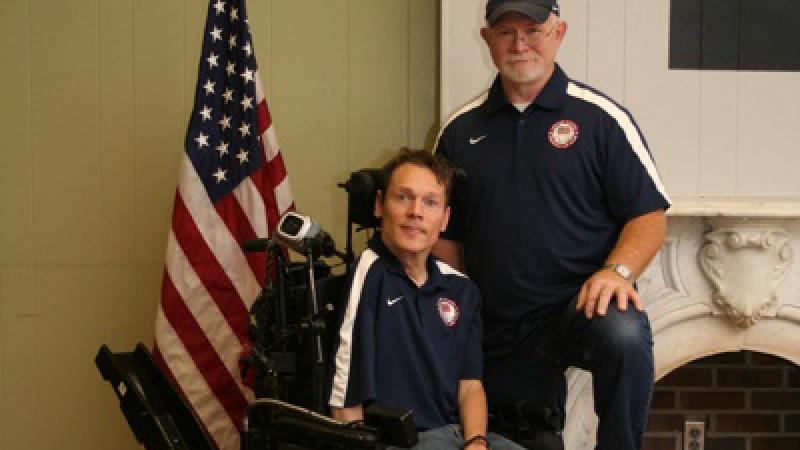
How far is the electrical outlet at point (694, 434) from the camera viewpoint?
11.2ft

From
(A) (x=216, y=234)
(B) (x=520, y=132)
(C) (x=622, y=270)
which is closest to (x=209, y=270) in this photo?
(A) (x=216, y=234)

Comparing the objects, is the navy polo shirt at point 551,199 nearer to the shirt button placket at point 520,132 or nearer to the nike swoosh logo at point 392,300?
the shirt button placket at point 520,132

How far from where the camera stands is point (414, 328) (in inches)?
84.9

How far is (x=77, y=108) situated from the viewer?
10.3ft

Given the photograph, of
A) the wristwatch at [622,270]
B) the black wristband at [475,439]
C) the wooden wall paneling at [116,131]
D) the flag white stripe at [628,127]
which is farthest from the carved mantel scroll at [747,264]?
the wooden wall paneling at [116,131]

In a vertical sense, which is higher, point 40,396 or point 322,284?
point 322,284

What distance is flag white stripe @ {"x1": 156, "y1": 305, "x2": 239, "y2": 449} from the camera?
2.74 meters

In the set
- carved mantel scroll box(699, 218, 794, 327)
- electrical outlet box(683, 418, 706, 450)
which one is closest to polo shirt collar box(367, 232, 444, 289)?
carved mantel scroll box(699, 218, 794, 327)

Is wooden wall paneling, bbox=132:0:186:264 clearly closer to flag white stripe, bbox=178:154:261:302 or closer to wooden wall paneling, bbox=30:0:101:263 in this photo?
wooden wall paneling, bbox=30:0:101:263

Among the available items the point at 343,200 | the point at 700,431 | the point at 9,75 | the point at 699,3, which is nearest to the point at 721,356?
the point at 700,431

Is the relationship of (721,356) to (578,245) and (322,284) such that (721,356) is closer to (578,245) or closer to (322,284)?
(578,245)

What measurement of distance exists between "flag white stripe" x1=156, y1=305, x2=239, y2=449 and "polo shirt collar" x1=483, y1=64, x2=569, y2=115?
116 centimetres

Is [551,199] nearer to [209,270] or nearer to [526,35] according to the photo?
[526,35]

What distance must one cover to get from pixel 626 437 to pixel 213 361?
1.28 m
